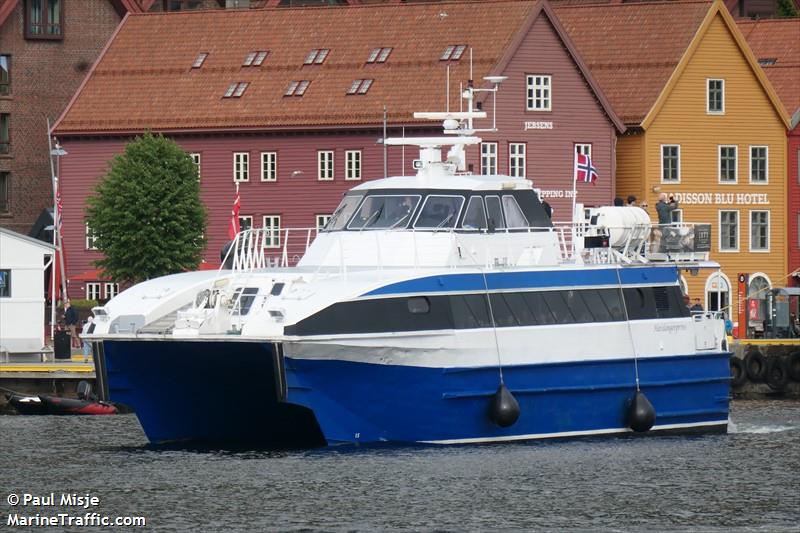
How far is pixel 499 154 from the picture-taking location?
7644 cm

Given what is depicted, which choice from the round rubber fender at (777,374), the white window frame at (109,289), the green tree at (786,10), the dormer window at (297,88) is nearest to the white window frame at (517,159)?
the dormer window at (297,88)

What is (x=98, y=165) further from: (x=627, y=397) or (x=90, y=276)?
(x=627, y=397)

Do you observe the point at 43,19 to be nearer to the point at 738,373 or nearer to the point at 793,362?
the point at 738,373

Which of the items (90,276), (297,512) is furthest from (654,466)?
(90,276)

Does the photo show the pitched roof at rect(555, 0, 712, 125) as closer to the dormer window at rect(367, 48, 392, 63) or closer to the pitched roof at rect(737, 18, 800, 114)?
the pitched roof at rect(737, 18, 800, 114)

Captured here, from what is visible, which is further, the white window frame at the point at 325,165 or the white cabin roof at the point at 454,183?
the white window frame at the point at 325,165

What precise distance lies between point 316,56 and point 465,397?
125 ft

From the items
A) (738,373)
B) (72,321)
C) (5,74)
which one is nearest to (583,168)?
(738,373)

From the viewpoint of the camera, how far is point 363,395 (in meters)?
40.9

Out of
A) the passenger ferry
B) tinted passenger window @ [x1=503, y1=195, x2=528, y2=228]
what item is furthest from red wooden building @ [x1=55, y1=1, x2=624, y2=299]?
tinted passenger window @ [x1=503, y1=195, x2=528, y2=228]

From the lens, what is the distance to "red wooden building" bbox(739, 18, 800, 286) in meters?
84.2

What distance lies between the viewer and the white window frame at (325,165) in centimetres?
7775

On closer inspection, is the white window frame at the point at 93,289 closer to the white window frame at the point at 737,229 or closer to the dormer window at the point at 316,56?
the dormer window at the point at 316,56

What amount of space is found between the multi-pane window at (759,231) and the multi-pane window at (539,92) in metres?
9.65
